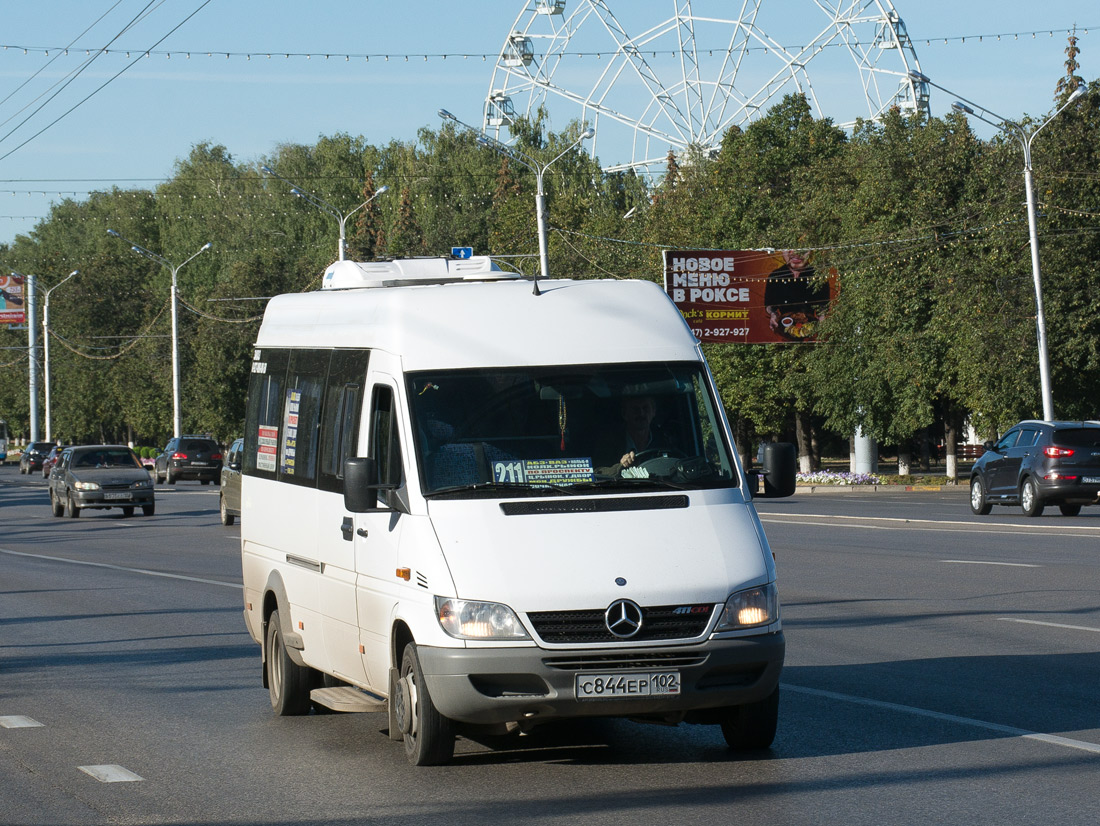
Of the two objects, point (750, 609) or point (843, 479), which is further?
point (843, 479)

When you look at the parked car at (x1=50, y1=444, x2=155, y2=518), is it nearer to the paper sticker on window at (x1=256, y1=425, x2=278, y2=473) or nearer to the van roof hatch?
the paper sticker on window at (x1=256, y1=425, x2=278, y2=473)

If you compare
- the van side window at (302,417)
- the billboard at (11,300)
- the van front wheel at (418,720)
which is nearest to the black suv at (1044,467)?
the van side window at (302,417)

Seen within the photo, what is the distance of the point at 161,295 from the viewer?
104125 millimetres

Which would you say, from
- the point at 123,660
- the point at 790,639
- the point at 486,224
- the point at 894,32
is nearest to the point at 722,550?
the point at 790,639

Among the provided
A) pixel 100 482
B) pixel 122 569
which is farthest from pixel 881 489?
pixel 122 569

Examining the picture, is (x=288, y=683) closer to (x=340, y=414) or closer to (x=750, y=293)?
(x=340, y=414)

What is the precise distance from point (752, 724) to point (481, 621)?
1514 millimetres

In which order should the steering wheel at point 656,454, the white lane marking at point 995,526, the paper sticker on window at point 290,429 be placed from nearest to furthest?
the steering wheel at point 656,454, the paper sticker on window at point 290,429, the white lane marking at point 995,526

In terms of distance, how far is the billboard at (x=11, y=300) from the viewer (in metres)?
98.9

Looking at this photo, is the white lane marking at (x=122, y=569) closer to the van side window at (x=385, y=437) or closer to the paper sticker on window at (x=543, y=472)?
the van side window at (x=385, y=437)

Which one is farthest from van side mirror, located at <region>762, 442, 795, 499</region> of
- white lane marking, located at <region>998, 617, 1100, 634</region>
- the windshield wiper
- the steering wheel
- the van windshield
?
white lane marking, located at <region>998, 617, 1100, 634</region>

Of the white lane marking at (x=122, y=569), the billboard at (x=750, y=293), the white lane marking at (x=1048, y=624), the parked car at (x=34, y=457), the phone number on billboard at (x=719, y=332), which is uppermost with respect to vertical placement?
the billboard at (x=750, y=293)

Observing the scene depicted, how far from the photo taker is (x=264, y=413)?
10.5 metres

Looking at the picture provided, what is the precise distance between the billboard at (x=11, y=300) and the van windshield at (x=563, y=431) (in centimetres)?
9653
